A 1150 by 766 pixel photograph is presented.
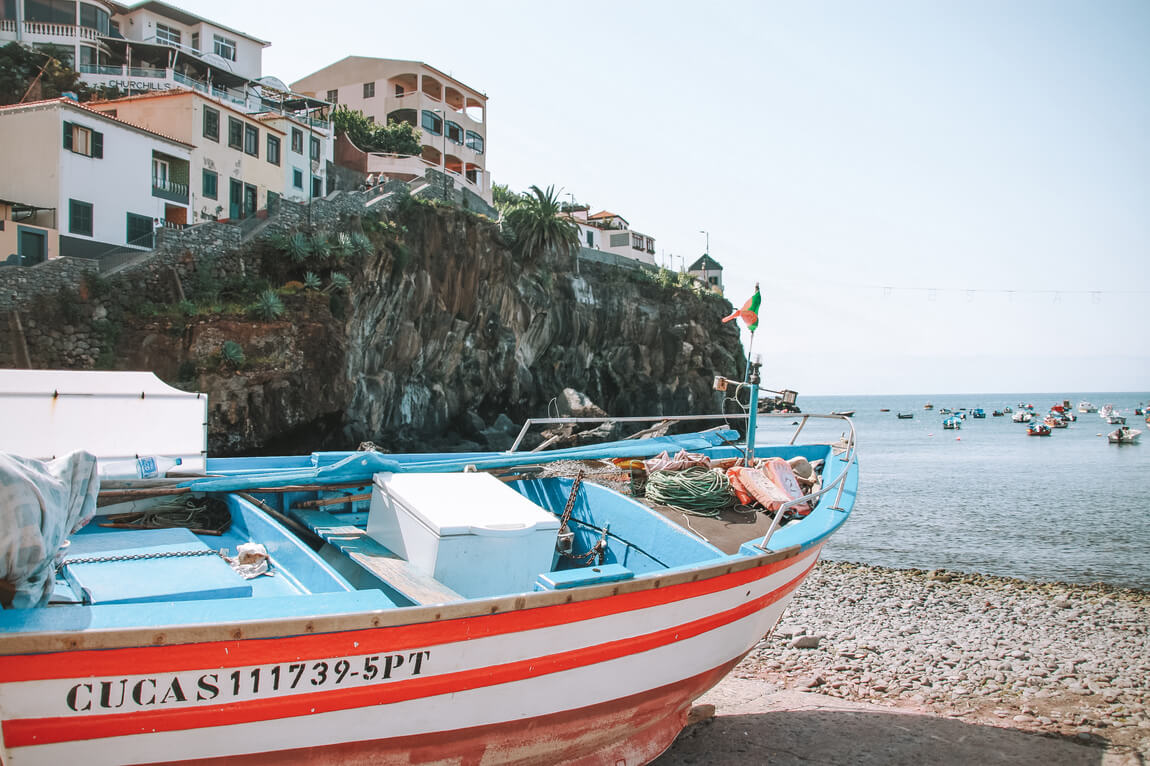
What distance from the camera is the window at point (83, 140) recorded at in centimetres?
2223

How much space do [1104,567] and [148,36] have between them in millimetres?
46044

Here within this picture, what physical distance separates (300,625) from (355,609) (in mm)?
312

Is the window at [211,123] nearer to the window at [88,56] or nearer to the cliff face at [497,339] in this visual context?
the cliff face at [497,339]

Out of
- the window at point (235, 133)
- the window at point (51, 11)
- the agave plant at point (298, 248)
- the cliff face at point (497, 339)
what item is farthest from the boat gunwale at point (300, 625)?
the window at point (51, 11)

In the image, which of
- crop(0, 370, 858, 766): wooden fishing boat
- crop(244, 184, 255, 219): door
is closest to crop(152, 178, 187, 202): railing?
crop(244, 184, 255, 219): door

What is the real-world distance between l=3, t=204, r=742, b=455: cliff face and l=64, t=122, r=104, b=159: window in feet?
16.2

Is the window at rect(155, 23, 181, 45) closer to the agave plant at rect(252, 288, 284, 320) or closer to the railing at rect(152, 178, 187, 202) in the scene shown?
the railing at rect(152, 178, 187, 202)

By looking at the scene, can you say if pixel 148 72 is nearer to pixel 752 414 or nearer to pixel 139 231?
pixel 139 231

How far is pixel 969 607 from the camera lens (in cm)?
1288

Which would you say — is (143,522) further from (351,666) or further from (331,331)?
(331,331)

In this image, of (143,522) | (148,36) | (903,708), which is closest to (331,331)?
(143,522)

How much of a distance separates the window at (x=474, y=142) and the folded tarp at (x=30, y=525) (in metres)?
50.3

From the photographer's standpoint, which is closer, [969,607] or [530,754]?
[530,754]

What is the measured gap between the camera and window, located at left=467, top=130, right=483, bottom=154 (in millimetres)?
51469
